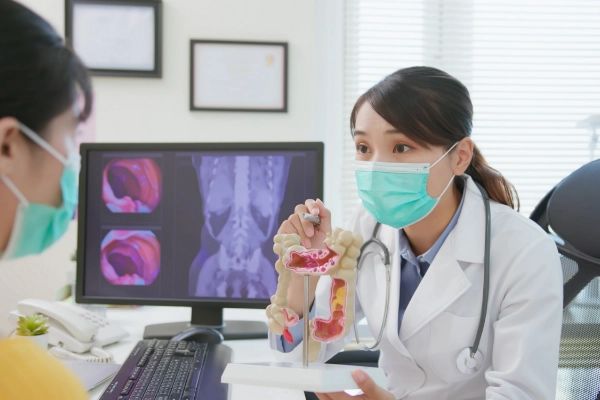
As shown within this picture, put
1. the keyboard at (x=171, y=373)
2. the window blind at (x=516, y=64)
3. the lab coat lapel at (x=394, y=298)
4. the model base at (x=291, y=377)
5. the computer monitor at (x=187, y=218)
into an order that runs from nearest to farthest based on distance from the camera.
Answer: the model base at (x=291, y=377), the keyboard at (x=171, y=373), the lab coat lapel at (x=394, y=298), the computer monitor at (x=187, y=218), the window blind at (x=516, y=64)

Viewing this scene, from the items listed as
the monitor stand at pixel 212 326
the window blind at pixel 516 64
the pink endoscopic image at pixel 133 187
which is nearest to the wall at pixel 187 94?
the window blind at pixel 516 64

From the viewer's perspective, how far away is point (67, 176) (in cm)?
63

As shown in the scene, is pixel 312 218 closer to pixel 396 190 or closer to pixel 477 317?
pixel 396 190

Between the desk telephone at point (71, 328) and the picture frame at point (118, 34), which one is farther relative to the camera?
the picture frame at point (118, 34)

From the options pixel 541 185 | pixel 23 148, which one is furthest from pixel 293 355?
pixel 541 185

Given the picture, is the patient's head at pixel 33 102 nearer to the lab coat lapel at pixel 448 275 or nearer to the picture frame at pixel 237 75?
the lab coat lapel at pixel 448 275

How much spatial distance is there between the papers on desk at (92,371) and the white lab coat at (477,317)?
1.19ft

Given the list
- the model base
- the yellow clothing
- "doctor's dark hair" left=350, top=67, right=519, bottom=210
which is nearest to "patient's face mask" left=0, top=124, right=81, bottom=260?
the yellow clothing

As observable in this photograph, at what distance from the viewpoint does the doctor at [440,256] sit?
1006 millimetres

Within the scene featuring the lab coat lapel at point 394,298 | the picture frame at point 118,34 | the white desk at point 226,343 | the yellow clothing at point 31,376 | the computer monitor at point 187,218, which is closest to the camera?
the yellow clothing at point 31,376

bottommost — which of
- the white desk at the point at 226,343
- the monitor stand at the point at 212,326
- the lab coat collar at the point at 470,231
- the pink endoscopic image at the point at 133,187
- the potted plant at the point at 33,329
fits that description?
the white desk at the point at 226,343

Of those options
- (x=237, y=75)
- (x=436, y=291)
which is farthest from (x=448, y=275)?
(x=237, y=75)

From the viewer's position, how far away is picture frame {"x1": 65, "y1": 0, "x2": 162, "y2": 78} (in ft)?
6.51

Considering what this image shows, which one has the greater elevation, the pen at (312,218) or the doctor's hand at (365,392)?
the pen at (312,218)
